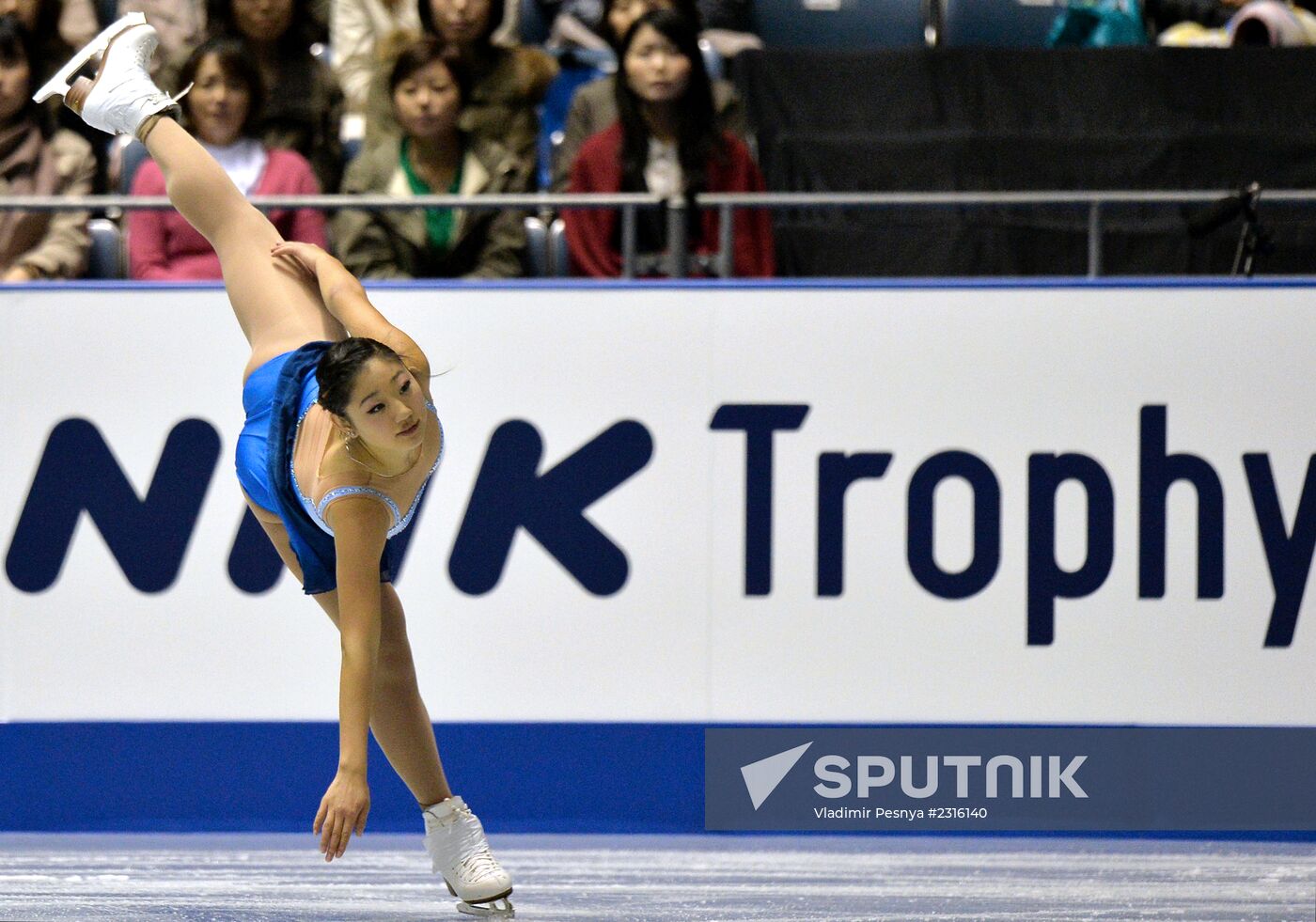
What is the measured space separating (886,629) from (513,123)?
6.35ft

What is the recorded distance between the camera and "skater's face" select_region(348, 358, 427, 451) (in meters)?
3.21

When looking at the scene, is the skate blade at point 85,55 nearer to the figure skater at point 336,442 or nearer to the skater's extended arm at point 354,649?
the figure skater at point 336,442

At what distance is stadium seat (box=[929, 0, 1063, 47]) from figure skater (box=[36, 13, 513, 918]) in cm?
306

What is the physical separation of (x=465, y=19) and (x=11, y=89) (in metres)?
1.33

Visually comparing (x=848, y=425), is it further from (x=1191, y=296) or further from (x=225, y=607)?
(x=225, y=607)

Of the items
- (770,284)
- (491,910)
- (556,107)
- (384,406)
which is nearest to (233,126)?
(556,107)

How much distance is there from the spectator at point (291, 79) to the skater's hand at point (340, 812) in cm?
261

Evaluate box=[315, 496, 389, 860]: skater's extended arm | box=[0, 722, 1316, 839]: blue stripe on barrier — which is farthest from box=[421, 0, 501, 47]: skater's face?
box=[315, 496, 389, 860]: skater's extended arm

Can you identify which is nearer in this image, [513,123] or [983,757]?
[983,757]

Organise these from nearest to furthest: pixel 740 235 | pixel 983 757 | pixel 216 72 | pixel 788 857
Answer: pixel 788 857 → pixel 983 757 → pixel 740 235 → pixel 216 72

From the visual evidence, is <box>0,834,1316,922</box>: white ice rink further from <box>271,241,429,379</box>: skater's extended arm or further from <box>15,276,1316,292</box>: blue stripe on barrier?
<box>15,276,1316,292</box>: blue stripe on barrier

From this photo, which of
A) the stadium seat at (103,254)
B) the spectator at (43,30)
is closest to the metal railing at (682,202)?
the stadium seat at (103,254)

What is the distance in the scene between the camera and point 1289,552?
4461mm

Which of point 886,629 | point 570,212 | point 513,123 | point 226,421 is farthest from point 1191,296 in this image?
point 226,421
